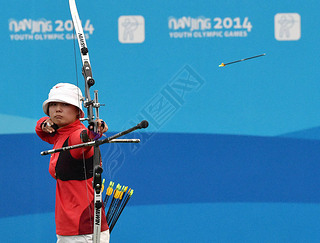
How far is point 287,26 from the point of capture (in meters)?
2.64

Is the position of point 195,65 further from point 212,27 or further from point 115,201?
point 115,201

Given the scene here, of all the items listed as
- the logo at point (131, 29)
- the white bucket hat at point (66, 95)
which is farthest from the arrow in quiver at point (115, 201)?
the logo at point (131, 29)

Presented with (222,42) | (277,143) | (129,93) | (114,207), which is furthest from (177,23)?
(114,207)

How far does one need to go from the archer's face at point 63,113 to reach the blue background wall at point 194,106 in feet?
2.53

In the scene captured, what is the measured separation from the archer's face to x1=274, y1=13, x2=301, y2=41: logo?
123 centimetres

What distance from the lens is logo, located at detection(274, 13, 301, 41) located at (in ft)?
8.64

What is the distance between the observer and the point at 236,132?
8.71ft

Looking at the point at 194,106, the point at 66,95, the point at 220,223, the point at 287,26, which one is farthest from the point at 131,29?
the point at 220,223

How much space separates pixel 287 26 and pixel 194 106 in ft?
2.00

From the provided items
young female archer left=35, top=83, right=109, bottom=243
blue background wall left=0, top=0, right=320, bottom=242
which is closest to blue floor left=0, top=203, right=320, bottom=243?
blue background wall left=0, top=0, right=320, bottom=242

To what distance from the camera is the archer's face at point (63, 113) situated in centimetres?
186

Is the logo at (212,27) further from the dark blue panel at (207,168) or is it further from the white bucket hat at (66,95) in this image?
the white bucket hat at (66,95)

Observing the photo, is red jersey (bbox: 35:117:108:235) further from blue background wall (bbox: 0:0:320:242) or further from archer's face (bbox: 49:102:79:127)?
blue background wall (bbox: 0:0:320:242)

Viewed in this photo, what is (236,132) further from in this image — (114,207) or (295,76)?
(114,207)
